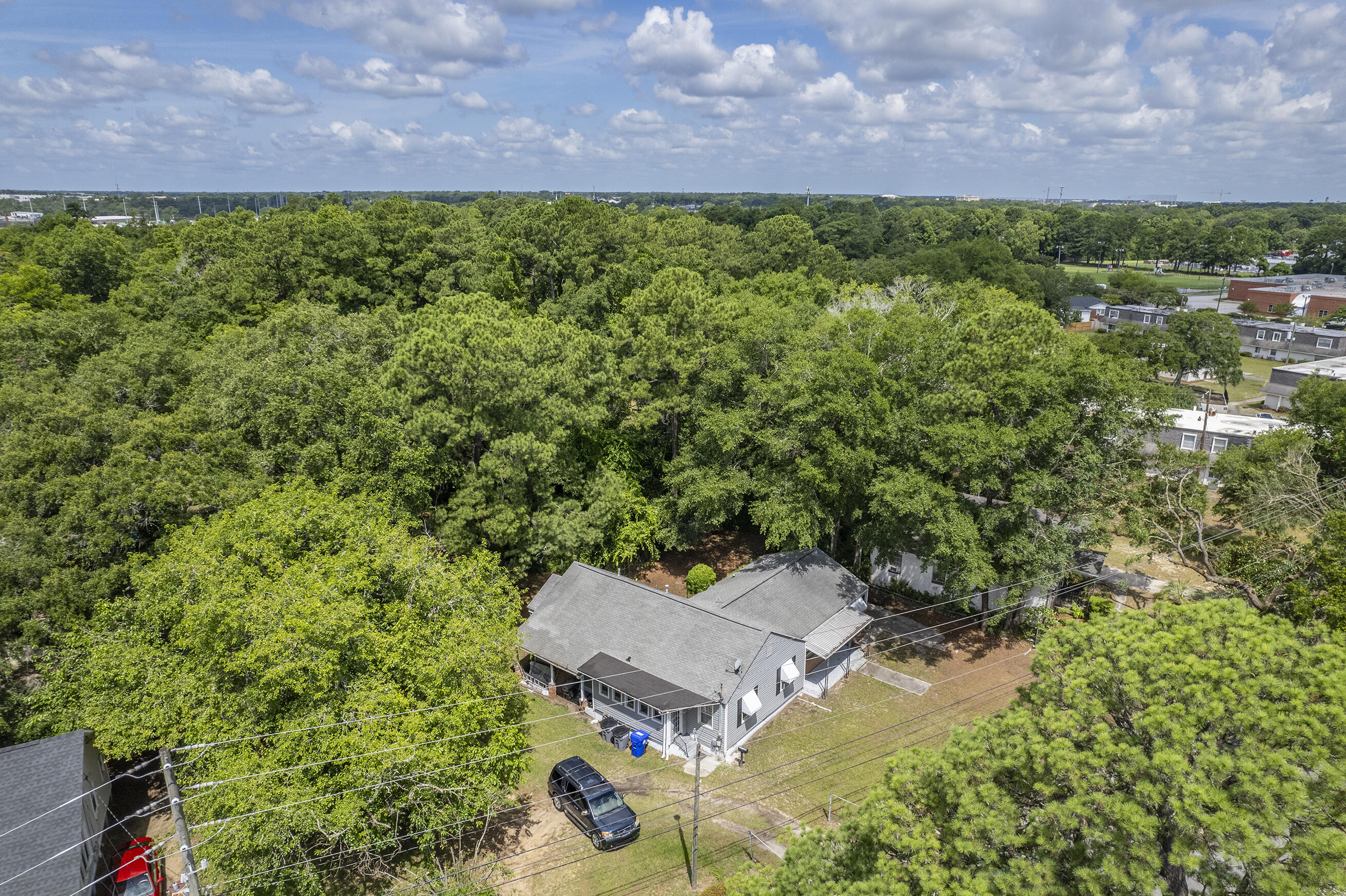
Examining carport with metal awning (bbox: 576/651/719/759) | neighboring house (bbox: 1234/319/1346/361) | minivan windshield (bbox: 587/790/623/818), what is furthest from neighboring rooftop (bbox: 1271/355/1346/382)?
minivan windshield (bbox: 587/790/623/818)

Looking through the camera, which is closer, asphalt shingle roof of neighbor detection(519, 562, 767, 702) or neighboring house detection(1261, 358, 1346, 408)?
asphalt shingle roof of neighbor detection(519, 562, 767, 702)

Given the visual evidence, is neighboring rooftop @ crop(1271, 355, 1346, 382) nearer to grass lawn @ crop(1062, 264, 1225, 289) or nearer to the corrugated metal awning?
the corrugated metal awning

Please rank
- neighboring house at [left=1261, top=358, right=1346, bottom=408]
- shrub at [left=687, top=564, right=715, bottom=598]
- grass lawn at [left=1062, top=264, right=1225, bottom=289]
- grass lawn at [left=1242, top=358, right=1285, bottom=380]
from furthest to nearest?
1. grass lawn at [left=1062, top=264, right=1225, bottom=289]
2. grass lawn at [left=1242, top=358, right=1285, bottom=380]
3. neighboring house at [left=1261, top=358, right=1346, bottom=408]
4. shrub at [left=687, top=564, right=715, bottom=598]

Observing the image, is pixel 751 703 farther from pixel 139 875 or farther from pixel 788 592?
pixel 139 875

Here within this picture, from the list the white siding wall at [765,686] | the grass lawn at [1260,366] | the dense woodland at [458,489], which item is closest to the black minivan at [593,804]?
the dense woodland at [458,489]

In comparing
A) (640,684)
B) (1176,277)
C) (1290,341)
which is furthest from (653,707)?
(1176,277)

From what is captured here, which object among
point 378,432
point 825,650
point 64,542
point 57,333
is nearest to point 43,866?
point 64,542

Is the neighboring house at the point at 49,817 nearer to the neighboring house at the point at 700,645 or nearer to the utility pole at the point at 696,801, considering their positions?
the neighboring house at the point at 700,645
